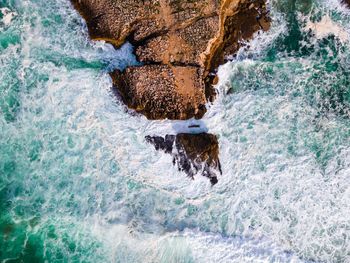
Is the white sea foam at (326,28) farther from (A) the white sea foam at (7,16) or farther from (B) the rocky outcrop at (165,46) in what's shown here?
(A) the white sea foam at (7,16)

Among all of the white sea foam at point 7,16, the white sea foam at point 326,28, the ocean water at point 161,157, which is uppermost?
the white sea foam at point 326,28

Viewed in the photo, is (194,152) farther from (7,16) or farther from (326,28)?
(7,16)

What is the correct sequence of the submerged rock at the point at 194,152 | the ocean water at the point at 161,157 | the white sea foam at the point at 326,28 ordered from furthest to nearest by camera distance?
the white sea foam at the point at 326,28, the submerged rock at the point at 194,152, the ocean water at the point at 161,157

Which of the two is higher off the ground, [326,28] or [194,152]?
[326,28]

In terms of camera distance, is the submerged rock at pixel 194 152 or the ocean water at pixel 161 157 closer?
the ocean water at pixel 161 157

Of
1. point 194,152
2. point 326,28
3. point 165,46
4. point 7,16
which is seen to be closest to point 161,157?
point 194,152

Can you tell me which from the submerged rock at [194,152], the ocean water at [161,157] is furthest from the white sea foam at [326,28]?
the submerged rock at [194,152]

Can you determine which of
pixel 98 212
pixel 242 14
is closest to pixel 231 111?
pixel 242 14
